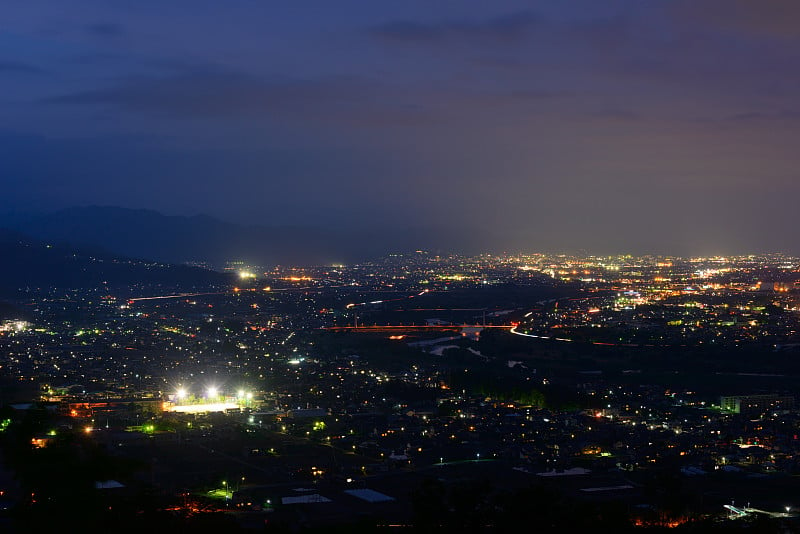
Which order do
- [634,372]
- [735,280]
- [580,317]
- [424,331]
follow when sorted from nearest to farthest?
[634,372] → [424,331] → [580,317] → [735,280]

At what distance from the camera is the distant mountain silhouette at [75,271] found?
7094 centimetres

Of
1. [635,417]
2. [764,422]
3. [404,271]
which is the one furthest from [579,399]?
[404,271]

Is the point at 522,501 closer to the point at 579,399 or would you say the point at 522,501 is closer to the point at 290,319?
the point at 579,399

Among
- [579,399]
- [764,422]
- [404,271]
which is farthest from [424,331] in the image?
[404,271]

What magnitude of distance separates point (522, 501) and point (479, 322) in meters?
39.1

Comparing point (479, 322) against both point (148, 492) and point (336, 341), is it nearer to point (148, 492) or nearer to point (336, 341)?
point (336, 341)

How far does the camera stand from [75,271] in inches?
2948

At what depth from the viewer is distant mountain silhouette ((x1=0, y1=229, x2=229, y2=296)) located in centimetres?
7094

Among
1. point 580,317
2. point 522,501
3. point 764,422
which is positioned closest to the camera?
point 522,501

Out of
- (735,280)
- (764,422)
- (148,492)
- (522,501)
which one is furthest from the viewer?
(735,280)

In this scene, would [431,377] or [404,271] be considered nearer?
[431,377]

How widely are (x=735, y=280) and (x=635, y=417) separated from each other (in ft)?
187

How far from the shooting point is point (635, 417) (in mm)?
24797

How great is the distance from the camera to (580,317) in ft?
173
